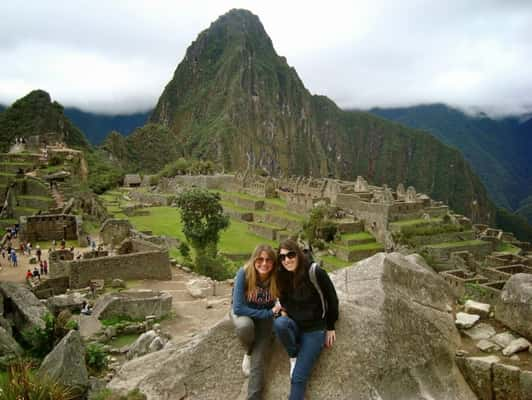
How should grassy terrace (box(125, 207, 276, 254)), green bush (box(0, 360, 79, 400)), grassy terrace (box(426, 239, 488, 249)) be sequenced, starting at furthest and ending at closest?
grassy terrace (box(426, 239, 488, 249))
grassy terrace (box(125, 207, 276, 254))
green bush (box(0, 360, 79, 400))

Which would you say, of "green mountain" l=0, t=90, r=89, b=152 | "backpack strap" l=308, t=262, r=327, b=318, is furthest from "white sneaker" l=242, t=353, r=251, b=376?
"green mountain" l=0, t=90, r=89, b=152

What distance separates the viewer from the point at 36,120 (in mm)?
91750

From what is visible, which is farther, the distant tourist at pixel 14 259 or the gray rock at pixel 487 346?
the distant tourist at pixel 14 259

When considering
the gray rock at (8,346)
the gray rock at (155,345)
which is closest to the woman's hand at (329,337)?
the gray rock at (155,345)

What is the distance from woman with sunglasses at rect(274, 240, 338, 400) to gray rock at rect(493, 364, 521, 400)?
1669mm

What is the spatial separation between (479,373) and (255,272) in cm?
241

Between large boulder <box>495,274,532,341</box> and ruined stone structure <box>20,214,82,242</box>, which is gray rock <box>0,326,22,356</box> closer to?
large boulder <box>495,274,532,341</box>

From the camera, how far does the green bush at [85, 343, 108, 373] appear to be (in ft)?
25.7

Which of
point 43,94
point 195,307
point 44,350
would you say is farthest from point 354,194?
point 43,94

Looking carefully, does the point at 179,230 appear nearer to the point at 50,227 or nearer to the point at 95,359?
the point at 50,227

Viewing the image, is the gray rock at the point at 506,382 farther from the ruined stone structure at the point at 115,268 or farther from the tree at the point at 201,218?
the tree at the point at 201,218

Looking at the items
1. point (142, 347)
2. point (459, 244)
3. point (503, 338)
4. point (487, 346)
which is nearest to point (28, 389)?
point (142, 347)

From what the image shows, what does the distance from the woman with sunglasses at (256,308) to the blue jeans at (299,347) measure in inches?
7.9

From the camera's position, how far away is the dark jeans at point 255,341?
4738 mm
